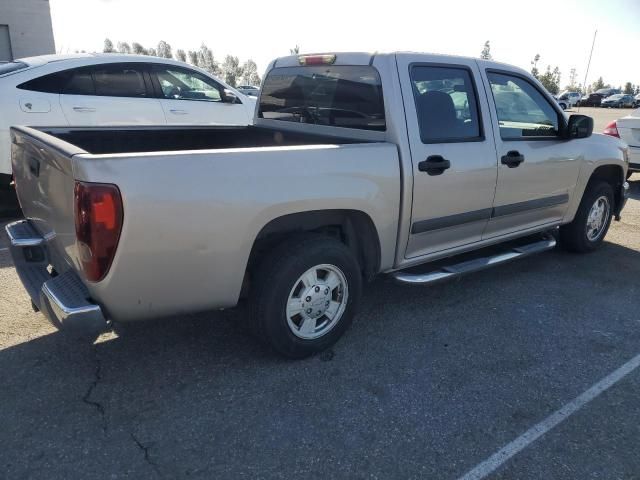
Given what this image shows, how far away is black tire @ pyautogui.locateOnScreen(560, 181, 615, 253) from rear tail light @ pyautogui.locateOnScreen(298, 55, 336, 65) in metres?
2.91

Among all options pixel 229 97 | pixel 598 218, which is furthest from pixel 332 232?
pixel 229 97

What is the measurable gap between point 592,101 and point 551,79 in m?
15.7

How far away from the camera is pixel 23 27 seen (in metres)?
22.5

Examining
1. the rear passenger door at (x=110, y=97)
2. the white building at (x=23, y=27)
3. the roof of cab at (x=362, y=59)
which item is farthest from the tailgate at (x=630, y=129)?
the white building at (x=23, y=27)

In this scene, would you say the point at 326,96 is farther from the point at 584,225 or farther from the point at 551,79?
the point at 551,79

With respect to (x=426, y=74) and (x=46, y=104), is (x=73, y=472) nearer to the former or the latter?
(x=426, y=74)

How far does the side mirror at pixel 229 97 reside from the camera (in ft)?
23.6

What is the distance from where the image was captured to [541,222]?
4680 mm

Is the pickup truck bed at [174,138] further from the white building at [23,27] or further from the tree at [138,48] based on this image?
the tree at [138,48]

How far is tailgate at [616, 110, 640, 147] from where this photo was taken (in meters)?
8.39

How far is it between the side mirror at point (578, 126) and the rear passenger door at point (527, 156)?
7 centimetres

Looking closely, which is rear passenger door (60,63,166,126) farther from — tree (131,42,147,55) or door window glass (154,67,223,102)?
tree (131,42,147,55)

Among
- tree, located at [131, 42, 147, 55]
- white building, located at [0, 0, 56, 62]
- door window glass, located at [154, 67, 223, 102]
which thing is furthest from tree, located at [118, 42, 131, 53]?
door window glass, located at [154, 67, 223, 102]

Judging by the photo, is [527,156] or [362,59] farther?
[527,156]
